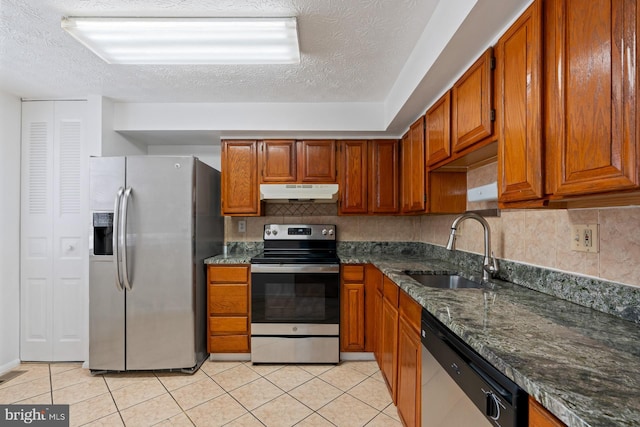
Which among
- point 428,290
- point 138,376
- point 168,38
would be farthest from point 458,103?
point 138,376

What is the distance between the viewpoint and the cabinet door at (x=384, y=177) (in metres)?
2.79

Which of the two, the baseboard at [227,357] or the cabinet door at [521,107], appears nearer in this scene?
the cabinet door at [521,107]

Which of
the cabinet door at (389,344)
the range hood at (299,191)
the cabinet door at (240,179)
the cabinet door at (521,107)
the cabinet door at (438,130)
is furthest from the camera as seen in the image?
the cabinet door at (240,179)

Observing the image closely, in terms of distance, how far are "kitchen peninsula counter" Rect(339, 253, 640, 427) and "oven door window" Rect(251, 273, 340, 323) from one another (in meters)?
1.24

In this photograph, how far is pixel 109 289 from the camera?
226cm

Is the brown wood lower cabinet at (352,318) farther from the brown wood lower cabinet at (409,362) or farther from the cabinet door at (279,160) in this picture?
the cabinet door at (279,160)

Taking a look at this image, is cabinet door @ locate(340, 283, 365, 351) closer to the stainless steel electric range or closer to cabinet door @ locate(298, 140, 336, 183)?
the stainless steel electric range

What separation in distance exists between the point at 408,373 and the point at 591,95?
1.47 m

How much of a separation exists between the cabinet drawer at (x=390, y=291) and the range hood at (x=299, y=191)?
37.8 inches

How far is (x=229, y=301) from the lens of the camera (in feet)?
8.25

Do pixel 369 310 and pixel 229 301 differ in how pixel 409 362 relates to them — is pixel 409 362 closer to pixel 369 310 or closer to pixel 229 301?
pixel 369 310

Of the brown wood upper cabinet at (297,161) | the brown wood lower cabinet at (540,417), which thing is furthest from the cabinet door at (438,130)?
the brown wood lower cabinet at (540,417)

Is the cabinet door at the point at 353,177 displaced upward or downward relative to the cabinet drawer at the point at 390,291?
upward

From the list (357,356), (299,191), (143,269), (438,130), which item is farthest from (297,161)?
(357,356)
